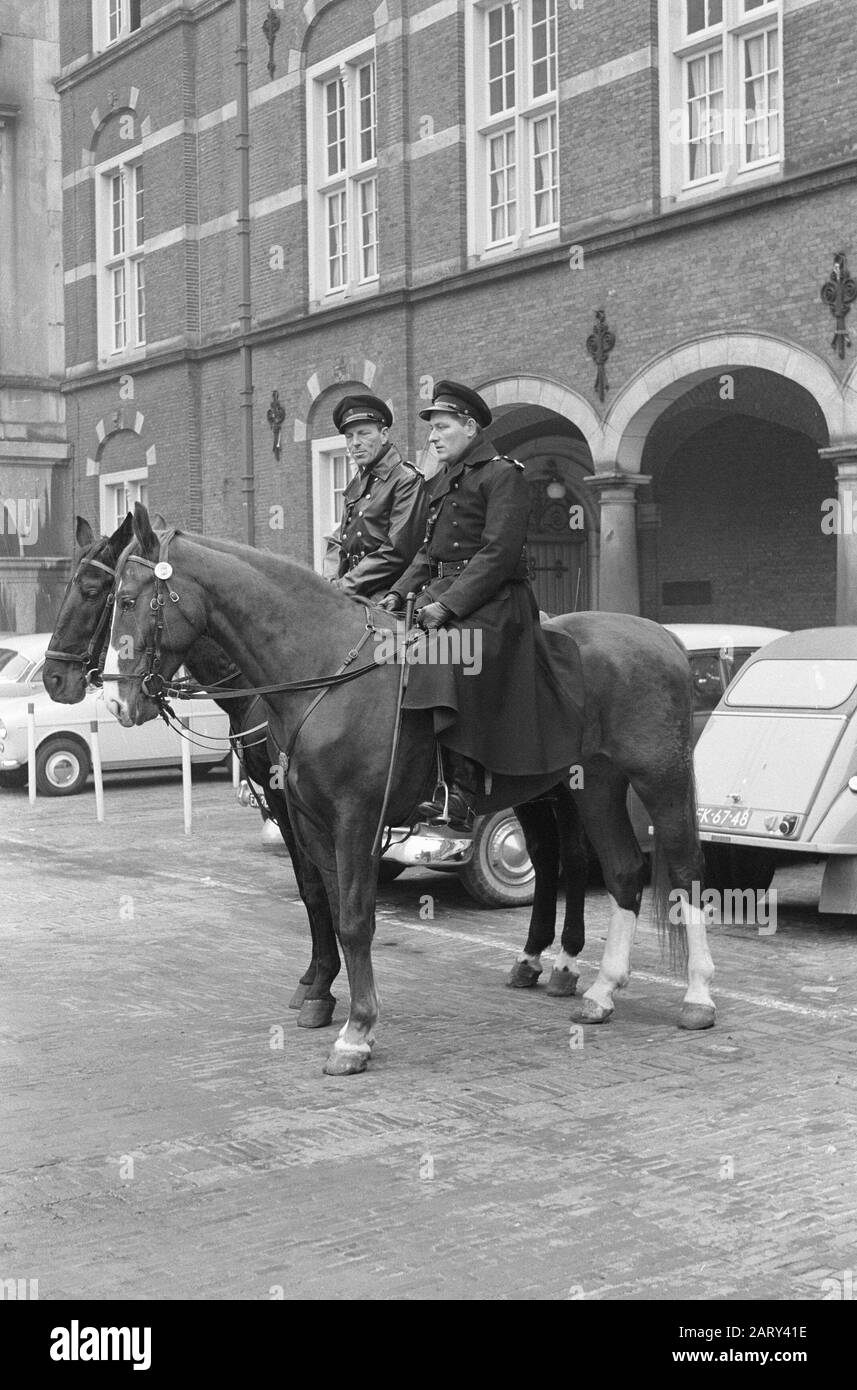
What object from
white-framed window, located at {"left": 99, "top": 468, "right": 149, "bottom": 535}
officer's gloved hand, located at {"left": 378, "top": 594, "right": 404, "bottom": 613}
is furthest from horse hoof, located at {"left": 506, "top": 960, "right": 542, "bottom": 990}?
white-framed window, located at {"left": 99, "top": 468, "right": 149, "bottom": 535}

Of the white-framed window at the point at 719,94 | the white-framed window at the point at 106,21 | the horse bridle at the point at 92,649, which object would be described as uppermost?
the white-framed window at the point at 106,21

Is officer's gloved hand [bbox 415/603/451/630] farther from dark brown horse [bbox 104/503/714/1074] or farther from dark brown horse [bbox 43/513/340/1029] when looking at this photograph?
dark brown horse [bbox 43/513/340/1029]

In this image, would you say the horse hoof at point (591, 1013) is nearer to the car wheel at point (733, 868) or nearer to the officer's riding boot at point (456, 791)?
the officer's riding boot at point (456, 791)

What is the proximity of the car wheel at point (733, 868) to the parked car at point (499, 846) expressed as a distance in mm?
405

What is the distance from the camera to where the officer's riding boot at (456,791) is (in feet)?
21.1

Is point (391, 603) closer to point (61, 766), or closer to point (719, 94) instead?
point (719, 94)

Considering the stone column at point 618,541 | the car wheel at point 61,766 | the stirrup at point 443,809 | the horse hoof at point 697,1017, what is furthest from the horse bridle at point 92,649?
the car wheel at point 61,766

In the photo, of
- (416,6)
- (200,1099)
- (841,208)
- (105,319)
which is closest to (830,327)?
(841,208)

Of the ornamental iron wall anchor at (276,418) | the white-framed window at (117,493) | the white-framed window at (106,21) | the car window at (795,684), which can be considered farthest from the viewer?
the white-framed window at (106,21)

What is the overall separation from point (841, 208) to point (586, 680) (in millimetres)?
8205

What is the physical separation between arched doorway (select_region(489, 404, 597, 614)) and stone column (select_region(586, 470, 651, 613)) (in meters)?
3.27

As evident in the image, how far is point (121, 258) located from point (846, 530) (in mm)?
14532

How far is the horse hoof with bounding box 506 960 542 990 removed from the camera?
24.4ft

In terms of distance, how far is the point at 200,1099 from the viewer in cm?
568
